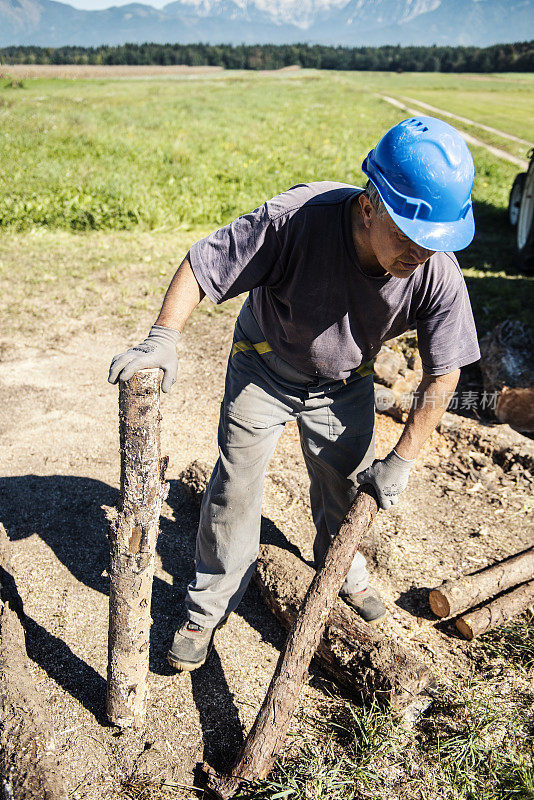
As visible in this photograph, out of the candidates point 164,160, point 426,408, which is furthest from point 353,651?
point 164,160

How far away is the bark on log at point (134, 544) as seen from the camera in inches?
74.9

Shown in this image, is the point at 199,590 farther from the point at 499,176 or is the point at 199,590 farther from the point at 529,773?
Result: the point at 499,176

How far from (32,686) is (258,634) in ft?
3.51

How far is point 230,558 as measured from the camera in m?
2.58

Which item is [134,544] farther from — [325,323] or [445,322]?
[445,322]

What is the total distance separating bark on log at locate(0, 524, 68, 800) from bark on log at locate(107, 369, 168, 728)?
296 millimetres

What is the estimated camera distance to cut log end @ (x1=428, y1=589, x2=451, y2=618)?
Result: 2914 millimetres

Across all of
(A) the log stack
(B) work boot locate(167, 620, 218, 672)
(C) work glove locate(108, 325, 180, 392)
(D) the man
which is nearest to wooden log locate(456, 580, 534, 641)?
(A) the log stack

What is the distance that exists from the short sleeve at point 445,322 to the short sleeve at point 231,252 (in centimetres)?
59

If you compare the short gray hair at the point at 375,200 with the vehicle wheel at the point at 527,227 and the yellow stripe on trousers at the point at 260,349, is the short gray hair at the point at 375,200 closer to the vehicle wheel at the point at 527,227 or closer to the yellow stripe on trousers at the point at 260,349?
the yellow stripe on trousers at the point at 260,349

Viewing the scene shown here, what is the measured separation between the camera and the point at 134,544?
81.8 inches

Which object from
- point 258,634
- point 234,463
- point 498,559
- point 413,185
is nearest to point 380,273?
point 413,185

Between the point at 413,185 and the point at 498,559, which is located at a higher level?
the point at 413,185

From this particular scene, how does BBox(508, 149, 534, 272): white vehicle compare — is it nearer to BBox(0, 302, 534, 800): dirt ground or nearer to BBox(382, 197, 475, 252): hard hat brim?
BBox(0, 302, 534, 800): dirt ground
